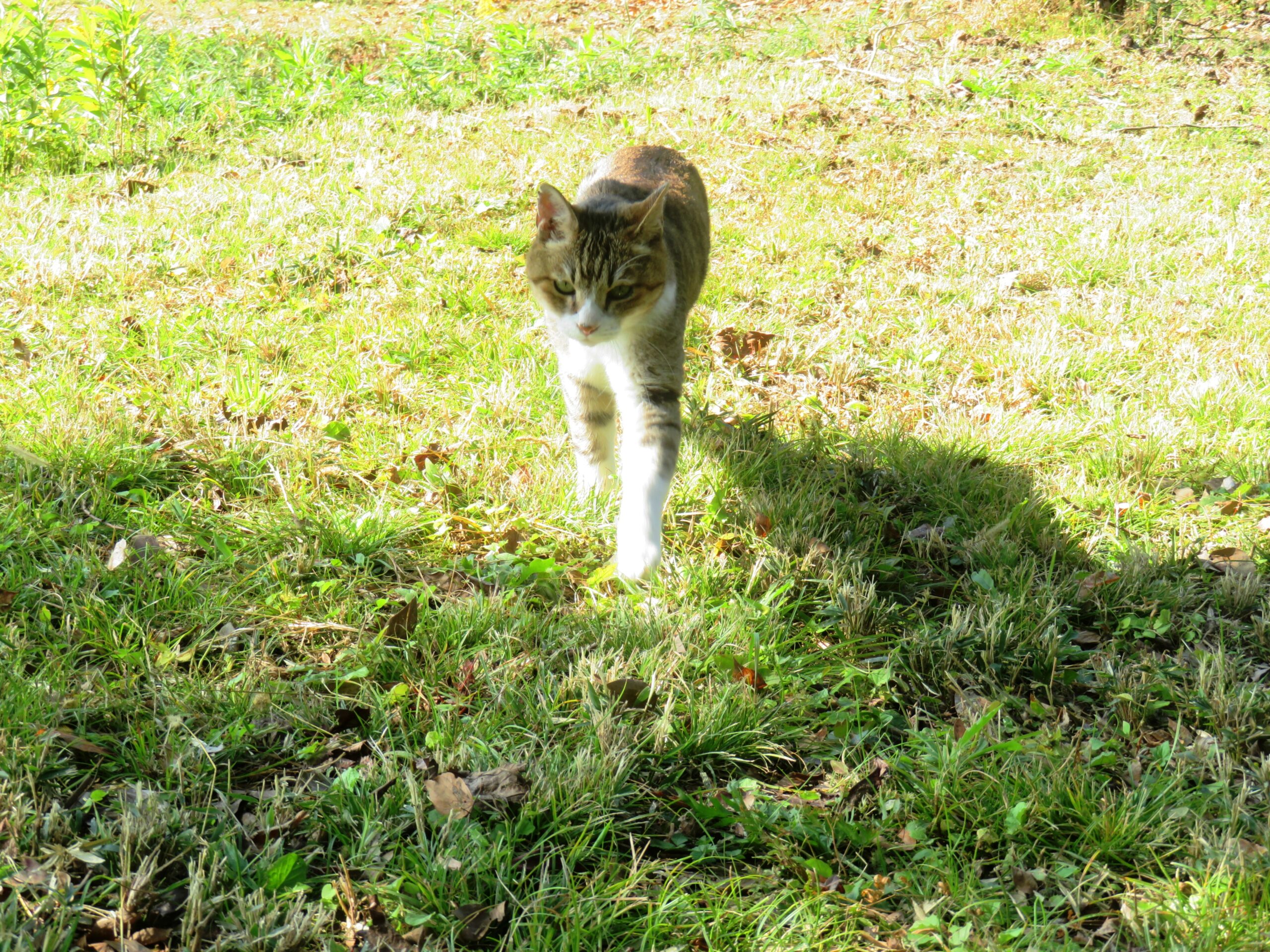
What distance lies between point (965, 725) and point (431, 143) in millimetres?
7185

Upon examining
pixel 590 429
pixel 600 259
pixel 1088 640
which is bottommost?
pixel 1088 640

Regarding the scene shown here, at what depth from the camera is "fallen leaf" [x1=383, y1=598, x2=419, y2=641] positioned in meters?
3.10

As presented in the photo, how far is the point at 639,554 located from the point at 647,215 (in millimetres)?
1294

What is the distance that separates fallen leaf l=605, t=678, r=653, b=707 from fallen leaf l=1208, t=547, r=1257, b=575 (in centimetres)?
237

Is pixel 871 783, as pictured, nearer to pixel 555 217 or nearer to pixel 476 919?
pixel 476 919

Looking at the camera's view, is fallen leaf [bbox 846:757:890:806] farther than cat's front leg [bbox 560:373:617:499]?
No

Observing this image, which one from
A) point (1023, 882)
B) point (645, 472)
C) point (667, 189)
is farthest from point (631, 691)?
point (667, 189)

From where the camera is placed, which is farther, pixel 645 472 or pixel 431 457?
pixel 431 457

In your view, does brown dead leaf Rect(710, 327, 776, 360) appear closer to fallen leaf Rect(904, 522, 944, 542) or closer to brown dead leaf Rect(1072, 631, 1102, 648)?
fallen leaf Rect(904, 522, 944, 542)

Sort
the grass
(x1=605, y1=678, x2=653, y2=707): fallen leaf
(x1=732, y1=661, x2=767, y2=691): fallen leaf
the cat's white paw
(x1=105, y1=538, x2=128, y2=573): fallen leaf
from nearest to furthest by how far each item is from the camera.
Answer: the grass → (x1=605, y1=678, x2=653, y2=707): fallen leaf → (x1=732, y1=661, x2=767, y2=691): fallen leaf → (x1=105, y1=538, x2=128, y2=573): fallen leaf → the cat's white paw

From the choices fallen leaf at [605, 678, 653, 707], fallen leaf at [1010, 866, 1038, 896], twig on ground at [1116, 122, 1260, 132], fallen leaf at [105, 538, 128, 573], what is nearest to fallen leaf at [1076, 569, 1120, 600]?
fallen leaf at [1010, 866, 1038, 896]

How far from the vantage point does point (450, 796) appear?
248 centimetres

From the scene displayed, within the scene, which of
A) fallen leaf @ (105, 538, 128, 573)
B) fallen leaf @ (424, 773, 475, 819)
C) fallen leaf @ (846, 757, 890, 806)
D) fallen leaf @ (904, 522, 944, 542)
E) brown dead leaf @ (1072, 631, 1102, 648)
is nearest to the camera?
fallen leaf @ (424, 773, 475, 819)

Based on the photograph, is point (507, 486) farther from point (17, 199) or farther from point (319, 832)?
point (17, 199)
